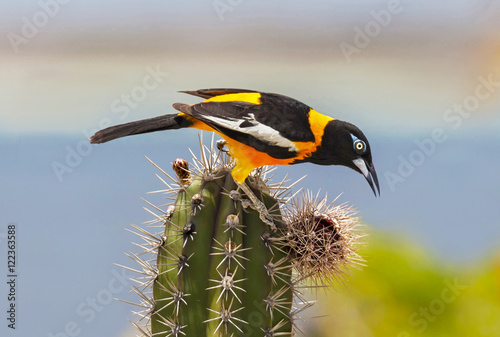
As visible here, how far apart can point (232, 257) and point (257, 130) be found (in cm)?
31

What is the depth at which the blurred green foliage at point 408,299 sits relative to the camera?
210 cm

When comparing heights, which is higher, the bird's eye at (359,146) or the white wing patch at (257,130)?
the white wing patch at (257,130)

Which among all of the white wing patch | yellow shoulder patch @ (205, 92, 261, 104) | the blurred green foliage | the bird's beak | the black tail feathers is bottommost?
the blurred green foliage

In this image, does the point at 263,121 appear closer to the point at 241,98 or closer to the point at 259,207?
the point at 241,98

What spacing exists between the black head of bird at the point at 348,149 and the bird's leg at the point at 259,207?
0.24 meters

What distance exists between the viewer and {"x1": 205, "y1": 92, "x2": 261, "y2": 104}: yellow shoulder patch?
4.25 feet

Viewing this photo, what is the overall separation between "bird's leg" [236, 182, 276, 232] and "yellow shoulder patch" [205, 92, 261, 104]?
0.23 meters

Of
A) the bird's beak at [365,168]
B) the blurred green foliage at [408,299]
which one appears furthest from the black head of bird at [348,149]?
the blurred green foliage at [408,299]

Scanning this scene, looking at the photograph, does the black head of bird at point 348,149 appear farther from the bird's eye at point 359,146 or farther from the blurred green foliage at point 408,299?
the blurred green foliage at point 408,299

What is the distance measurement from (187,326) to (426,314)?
4.44 ft

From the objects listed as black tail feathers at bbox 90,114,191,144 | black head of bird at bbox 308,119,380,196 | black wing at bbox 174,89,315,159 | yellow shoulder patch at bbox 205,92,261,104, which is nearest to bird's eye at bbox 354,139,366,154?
black head of bird at bbox 308,119,380,196

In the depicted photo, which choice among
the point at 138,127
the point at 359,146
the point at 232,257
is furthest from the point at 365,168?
the point at 138,127

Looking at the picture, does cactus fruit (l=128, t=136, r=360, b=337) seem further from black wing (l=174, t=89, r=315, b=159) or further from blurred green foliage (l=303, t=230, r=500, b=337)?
blurred green foliage (l=303, t=230, r=500, b=337)

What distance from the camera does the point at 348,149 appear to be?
50.6 inches
